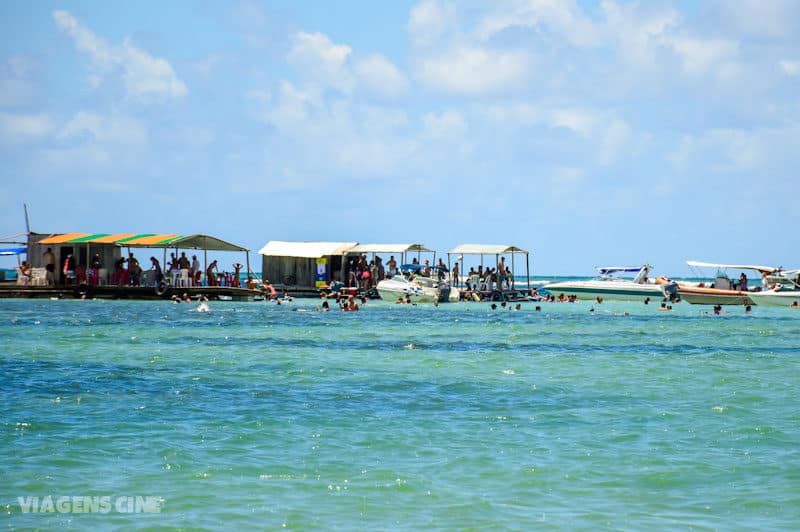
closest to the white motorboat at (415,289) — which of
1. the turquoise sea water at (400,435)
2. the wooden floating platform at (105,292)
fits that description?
the wooden floating platform at (105,292)

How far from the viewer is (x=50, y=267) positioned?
51.8 m

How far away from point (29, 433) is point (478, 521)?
671 cm

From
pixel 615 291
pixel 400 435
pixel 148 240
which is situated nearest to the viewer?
pixel 400 435

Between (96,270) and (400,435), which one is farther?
(96,270)

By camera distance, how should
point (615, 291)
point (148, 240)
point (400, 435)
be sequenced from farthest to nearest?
point (615, 291), point (148, 240), point (400, 435)

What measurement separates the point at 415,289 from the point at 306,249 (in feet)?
26.4

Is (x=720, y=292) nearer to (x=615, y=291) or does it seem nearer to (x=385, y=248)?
(x=615, y=291)

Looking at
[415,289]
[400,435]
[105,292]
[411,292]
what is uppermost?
[105,292]

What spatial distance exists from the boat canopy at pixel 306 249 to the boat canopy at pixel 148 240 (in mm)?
6418

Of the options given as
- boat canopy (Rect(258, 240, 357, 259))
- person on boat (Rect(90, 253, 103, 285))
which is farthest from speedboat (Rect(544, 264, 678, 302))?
person on boat (Rect(90, 253, 103, 285))

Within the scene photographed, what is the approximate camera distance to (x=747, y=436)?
1318 cm

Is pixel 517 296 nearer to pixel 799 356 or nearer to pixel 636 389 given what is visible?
pixel 799 356

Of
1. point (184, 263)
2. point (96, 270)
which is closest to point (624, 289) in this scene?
point (184, 263)

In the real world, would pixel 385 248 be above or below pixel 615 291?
above
